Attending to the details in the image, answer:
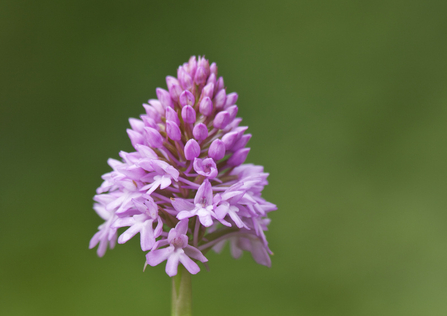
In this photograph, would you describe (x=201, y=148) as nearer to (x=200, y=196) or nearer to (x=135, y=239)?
(x=200, y=196)

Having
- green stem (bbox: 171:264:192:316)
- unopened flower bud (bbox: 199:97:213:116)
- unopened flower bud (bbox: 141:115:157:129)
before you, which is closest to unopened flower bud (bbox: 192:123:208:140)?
unopened flower bud (bbox: 199:97:213:116)

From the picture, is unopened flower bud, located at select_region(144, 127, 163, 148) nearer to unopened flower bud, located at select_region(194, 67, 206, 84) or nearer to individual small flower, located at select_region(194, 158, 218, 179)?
individual small flower, located at select_region(194, 158, 218, 179)

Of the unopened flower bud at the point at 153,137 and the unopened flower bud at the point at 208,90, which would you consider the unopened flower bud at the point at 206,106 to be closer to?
the unopened flower bud at the point at 208,90

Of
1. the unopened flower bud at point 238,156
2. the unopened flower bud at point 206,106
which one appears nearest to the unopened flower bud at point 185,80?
the unopened flower bud at point 206,106

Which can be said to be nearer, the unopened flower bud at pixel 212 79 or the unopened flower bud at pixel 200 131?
the unopened flower bud at pixel 200 131

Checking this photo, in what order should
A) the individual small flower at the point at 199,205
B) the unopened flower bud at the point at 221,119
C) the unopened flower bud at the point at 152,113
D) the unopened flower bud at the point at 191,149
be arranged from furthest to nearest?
the unopened flower bud at the point at 152,113 < the unopened flower bud at the point at 221,119 < the unopened flower bud at the point at 191,149 < the individual small flower at the point at 199,205

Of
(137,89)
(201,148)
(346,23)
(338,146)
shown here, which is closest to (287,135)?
(338,146)

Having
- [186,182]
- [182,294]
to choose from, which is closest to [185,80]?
[186,182]
